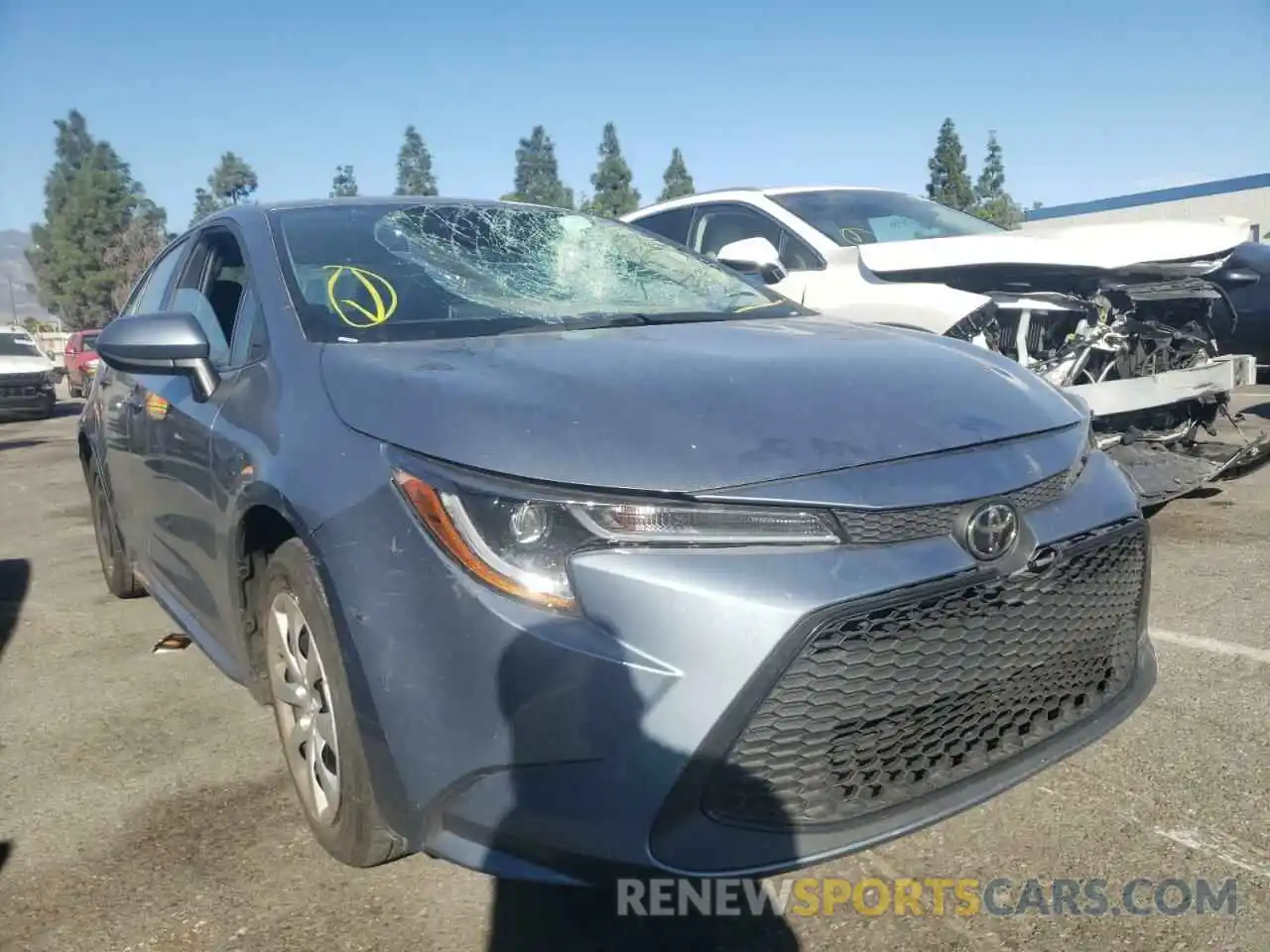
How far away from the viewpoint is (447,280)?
299 cm

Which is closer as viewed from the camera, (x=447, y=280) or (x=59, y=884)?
(x=59, y=884)

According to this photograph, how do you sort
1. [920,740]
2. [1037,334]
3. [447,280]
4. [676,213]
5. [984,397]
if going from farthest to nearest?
1. [676,213]
2. [1037,334]
3. [447,280]
4. [984,397]
5. [920,740]

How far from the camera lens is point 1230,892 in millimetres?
2164

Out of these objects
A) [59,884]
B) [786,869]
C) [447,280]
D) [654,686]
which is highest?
[447,280]

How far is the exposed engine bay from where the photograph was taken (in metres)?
4.73

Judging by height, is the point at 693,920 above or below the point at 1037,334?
below

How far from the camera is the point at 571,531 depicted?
1.87m

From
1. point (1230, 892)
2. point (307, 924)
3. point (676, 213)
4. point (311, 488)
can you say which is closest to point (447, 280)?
point (311, 488)

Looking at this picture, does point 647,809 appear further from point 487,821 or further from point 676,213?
point 676,213

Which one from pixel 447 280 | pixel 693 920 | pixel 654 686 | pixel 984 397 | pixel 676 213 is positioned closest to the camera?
pixel 654 686

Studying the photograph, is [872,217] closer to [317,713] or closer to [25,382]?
[317,713]

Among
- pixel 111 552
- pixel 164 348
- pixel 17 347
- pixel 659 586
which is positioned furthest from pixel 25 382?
pixel 659 586

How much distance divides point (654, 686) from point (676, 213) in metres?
5.47

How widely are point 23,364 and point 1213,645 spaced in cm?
1739
